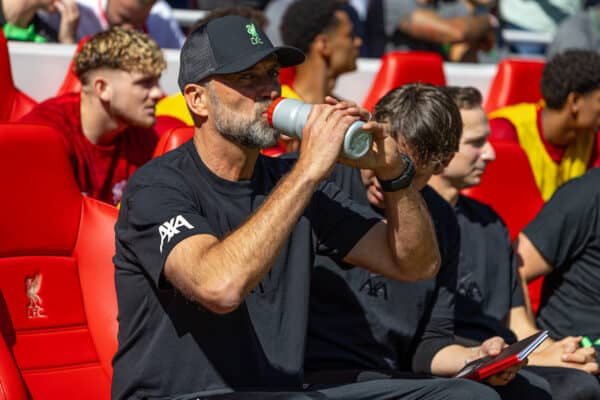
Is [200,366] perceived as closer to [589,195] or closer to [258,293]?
[258,293]

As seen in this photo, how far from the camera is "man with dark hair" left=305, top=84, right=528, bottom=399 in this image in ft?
10.7

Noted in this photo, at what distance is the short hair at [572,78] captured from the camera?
17.6 ft

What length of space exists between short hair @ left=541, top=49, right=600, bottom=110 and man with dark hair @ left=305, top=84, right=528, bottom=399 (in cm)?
205

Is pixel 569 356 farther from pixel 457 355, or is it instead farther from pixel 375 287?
pixel 375 287

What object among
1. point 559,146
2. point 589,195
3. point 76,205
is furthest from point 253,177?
point 559,146

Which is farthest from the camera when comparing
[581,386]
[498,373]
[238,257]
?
[581,386]

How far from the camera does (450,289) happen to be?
3477 millimetres

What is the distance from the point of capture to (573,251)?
398cm

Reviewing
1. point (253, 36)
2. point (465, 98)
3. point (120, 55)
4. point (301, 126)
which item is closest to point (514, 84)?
point (465, 98)

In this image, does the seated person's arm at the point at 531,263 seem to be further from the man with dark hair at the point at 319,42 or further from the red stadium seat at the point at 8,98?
the red stadium seat at the point at 8,98

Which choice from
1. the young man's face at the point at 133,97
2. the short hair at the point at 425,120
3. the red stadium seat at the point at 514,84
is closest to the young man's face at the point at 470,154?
the short hair at the point at 425,120

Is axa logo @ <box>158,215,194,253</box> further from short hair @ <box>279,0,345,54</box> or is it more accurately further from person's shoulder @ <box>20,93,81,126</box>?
short hair @ <box>279,0,345,54</box>

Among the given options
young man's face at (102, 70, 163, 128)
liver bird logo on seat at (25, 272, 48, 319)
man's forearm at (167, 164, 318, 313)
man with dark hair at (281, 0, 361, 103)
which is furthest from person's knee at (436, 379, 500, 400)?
man with dark hair at (281, 0, 361, 103)

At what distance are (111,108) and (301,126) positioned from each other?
6.40 ft
